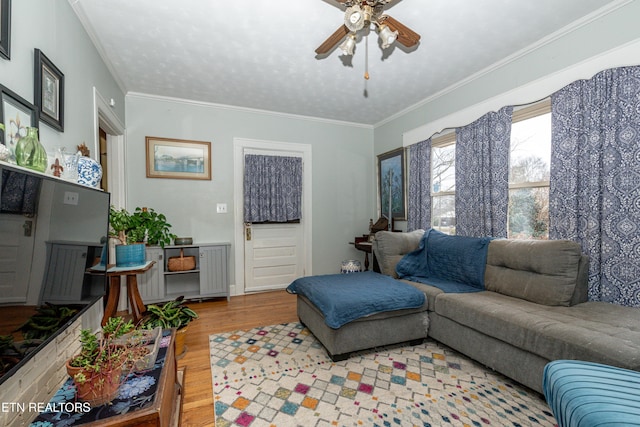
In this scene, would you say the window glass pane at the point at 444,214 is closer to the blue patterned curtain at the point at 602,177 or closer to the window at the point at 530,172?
the window at the point at 530,172

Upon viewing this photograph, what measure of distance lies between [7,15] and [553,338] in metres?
3.08

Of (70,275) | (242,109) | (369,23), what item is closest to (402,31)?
(369,23)

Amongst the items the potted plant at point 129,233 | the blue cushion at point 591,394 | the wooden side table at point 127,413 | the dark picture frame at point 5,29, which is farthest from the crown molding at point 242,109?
the blue cushion at point 591,394

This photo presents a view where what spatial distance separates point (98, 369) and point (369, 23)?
7.40ft

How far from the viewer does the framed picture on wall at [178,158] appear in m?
3.57

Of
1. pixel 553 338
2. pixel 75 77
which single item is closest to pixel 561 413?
pixel 553 338

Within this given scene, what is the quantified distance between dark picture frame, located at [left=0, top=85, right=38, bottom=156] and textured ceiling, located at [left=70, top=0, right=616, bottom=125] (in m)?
1.11

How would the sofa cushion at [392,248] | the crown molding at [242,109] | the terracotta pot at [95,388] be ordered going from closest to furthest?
the terracotta pot at [95,388], the sofa cushion at [392,248], the crown molding at [242,109]

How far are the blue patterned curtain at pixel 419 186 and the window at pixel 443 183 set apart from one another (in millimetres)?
77

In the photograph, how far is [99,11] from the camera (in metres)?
A: 2.04

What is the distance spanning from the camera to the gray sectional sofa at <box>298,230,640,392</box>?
5.03 ft

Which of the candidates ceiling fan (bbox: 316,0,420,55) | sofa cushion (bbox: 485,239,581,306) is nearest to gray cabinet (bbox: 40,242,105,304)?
ceiling fan (bbox: 316,0,420,55)

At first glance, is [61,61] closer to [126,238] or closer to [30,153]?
[30,153]

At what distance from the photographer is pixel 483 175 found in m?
2.88
